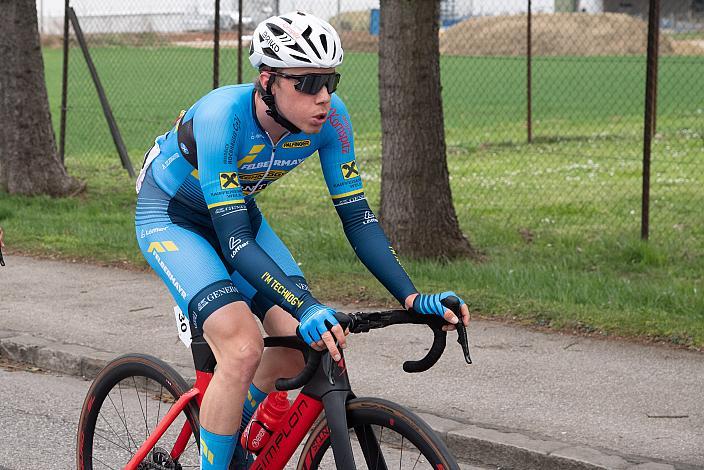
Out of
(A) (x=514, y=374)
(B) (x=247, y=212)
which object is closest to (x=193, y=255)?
(B) (x=247, y=212)

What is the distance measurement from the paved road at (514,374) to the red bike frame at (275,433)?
1.98m

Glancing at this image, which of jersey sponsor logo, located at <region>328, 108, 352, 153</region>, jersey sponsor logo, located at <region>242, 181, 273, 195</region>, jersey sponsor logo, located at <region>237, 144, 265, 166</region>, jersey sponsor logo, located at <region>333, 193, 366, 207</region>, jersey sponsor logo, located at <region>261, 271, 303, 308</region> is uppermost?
jersey sponsor logo, located at <region>328, 108, 352, 153</region>

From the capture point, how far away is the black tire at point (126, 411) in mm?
4387

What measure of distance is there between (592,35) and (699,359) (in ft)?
65.2

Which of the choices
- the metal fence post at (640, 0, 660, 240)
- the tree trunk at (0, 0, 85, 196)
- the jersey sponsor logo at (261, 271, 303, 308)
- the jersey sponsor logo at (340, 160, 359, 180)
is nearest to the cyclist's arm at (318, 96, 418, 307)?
the jersey sponsor logo at (340, 160, 359, 180)

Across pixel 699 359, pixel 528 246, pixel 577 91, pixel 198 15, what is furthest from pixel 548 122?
pixel 699 359

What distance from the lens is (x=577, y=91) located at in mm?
29812

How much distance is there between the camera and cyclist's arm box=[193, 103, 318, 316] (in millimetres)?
3646

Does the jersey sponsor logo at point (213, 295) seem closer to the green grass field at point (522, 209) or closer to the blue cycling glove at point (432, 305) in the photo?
the blue cycling glove at point (432, 305)

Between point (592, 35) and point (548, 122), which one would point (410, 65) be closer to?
point (548, 122)

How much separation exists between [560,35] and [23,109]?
14845 millimetres

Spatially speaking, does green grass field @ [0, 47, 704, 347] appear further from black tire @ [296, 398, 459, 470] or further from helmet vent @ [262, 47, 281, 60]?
helmet vent @ [262, 47, 281, 60]

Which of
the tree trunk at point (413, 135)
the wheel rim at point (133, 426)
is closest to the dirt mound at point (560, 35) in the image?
the tree trunk at point (413, 135)

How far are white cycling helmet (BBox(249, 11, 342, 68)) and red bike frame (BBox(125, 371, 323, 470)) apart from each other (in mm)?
1098
